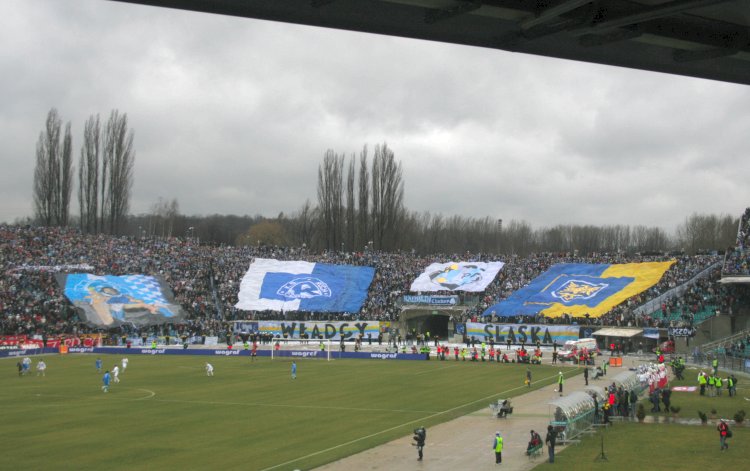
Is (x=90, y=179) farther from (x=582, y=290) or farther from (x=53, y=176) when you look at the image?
(x=582, y=290)

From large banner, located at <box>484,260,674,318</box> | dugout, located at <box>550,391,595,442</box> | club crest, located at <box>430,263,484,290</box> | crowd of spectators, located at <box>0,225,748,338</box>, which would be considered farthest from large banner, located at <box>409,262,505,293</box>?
dugout, located at <box>550,391,595,442</box>

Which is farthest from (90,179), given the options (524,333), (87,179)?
(524,333)

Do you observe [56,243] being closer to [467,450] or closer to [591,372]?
[591,372]

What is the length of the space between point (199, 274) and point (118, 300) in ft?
45.2

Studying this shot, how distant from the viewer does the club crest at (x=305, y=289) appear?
10331 cm

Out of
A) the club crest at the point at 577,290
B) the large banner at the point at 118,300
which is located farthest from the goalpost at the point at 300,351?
the club crest at the point at 577,290

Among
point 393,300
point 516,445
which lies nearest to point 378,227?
point 393,300

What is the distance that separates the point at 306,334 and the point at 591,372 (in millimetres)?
42478

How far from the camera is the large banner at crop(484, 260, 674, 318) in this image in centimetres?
8944

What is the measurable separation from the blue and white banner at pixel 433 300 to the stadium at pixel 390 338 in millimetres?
415

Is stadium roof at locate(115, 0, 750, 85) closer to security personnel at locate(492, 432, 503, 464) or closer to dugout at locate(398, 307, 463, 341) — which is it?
security personnel at locate(492, 432, 503, 464)

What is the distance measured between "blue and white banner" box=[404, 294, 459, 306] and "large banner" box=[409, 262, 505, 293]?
2554mm

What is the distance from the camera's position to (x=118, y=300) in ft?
310

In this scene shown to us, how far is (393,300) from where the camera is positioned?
101812mm
